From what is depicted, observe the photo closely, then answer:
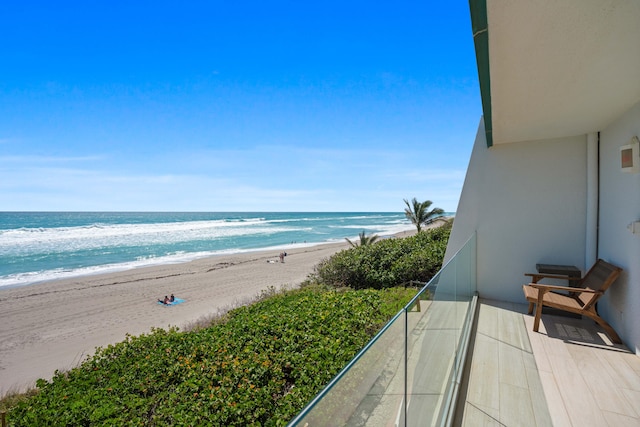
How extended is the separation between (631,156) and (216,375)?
16.0ft

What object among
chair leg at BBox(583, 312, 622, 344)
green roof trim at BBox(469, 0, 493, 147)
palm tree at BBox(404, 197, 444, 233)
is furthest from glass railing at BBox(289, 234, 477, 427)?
palm tree at BBox(404, 197, 444, 233)

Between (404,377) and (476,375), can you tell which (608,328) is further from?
(404,377)

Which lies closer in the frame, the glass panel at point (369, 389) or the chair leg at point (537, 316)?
the glass panel at point (369, 389)

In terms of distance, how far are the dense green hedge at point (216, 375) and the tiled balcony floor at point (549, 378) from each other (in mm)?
1310

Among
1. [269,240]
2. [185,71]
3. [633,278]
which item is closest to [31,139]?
[269,240]

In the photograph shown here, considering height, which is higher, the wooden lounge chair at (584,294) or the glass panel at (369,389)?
the glass panel at (369,389)

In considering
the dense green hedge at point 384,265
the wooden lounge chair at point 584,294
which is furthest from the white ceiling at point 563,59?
the dense green hedge at point 384,265

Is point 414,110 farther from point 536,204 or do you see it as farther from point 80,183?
point 80,183

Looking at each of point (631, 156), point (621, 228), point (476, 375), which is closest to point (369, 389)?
point (476, 375)

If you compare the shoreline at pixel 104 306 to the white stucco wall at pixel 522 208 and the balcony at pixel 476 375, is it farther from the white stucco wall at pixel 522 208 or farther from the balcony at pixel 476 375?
the balcony at pixel 476 375

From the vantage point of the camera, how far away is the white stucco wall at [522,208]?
5.11 meters

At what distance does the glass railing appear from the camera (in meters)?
0.94

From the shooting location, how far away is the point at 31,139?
4000 centimetres

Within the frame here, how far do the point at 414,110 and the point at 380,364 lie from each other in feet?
51.1
